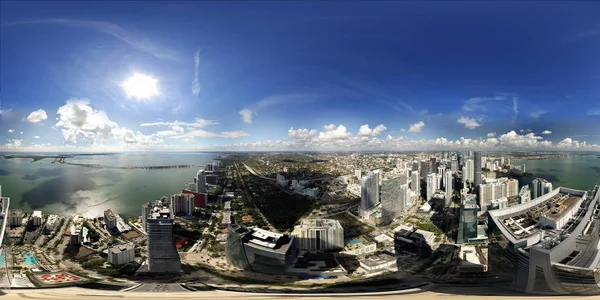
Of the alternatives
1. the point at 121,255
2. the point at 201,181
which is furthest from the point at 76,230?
the point at 201,181

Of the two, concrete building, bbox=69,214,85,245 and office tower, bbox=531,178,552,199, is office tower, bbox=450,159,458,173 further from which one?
concrete building, bbox=69,214,85,245

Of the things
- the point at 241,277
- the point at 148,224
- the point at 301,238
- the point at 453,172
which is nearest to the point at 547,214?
the point at 453,172

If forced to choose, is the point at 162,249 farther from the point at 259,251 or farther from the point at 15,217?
the point at 15,217

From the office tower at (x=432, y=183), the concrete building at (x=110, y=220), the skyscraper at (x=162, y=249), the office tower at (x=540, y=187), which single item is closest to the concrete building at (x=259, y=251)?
the skyscraper at (x=162, y=249)

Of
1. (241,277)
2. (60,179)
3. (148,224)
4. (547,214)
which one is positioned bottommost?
(241,277)

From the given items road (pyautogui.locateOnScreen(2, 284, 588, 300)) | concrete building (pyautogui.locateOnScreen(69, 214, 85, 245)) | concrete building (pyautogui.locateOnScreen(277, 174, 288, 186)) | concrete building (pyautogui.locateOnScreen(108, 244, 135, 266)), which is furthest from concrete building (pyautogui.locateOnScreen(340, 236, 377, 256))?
concrete building (pyautogui.locateOnScreen(69, 214, 85, 245))

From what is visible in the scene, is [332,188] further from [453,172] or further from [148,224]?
[148,224]

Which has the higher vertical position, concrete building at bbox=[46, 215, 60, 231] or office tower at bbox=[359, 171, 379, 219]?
office tower at bbox=[359, 171, 379, 219]
